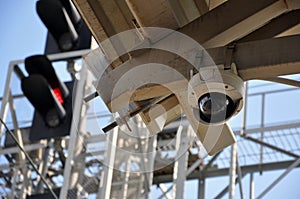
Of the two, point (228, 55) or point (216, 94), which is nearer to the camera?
point (216, 94)

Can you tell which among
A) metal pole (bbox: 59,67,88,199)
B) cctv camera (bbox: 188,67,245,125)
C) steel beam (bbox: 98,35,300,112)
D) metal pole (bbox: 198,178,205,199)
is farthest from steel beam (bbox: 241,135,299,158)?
cctv camera (bbox: 188,67,245,125)

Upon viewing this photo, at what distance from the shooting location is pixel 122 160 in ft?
39.6

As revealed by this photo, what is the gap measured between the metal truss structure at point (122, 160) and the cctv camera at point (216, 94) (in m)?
5.55

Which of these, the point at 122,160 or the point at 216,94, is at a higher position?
the point at 122,160

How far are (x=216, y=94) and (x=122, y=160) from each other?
7.21 meters

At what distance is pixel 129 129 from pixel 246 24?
1.07 metres

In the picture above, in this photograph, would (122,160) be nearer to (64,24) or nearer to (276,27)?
(64,24)

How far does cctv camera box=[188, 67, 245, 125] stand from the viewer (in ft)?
16.2

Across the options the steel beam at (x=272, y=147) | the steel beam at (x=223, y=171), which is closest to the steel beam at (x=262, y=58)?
the steel beam at (x=272, y=147)

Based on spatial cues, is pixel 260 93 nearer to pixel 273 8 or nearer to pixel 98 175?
pixel 98 175

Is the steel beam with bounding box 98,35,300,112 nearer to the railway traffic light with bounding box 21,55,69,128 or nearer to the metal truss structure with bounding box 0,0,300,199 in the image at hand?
the metal truss structure with bounding box 0,0,300,199

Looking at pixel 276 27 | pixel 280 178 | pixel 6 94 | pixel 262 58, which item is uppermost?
pixel 6 94

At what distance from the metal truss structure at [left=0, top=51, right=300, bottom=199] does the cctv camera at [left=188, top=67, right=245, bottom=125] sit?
18.2ft

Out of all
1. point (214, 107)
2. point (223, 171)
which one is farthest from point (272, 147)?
point (214, 107)
